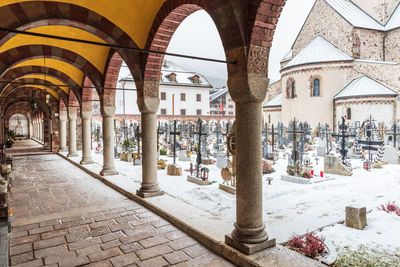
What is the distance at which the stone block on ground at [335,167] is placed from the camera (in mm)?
9039

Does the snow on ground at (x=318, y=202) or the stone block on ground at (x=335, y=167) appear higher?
the stone block on ground at (x=335, y=167)

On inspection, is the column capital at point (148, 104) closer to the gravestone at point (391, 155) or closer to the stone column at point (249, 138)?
the stone column at point (249, 138)

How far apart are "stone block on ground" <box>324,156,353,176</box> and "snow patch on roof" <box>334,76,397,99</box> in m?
12.8

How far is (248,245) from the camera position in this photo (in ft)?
10.8

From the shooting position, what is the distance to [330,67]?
21.6 metres

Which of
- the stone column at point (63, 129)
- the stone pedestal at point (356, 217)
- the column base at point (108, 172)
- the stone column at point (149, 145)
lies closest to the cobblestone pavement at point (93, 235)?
the stone column at point (149, 145)

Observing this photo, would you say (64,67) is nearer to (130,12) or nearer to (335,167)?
(130,12)

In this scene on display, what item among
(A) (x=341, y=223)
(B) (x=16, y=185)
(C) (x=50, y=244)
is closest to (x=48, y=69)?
(B) (x=16, y=185)

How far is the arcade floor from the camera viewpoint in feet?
11.3

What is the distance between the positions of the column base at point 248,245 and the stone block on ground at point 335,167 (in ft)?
22.4

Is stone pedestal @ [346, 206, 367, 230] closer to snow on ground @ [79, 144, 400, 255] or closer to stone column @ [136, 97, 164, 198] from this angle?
snow on ground @ [79, 144, 400, 255]

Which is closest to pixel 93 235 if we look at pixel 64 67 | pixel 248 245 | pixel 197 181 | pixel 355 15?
pixel 248 245

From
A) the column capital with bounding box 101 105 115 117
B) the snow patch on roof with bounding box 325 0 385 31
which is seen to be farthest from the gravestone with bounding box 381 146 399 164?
the snow patch on roof with bounding box 325 0 385 31

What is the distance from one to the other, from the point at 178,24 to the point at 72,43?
4225mm
